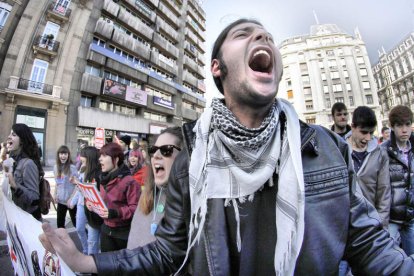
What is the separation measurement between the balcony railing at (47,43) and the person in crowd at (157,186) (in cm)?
2037

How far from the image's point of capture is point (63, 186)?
4461 mm

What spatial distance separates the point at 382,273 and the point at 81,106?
20.8 metres

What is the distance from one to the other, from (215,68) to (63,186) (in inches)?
179

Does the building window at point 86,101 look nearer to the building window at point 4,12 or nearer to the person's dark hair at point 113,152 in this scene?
the building window at point 4,12

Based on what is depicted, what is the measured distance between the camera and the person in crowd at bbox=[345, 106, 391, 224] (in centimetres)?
237

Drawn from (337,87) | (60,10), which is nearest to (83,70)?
(60,10)

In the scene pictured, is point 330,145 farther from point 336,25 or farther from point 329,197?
point 336,25

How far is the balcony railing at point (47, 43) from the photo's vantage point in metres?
17.1

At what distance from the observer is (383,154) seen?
2.49 metres

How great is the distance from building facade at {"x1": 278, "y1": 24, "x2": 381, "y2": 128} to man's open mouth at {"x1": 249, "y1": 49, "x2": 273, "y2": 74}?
154ft

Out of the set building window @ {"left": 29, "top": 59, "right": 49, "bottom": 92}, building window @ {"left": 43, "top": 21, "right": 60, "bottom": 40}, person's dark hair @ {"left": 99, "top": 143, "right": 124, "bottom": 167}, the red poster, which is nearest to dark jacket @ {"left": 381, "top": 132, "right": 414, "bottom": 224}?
the red poster

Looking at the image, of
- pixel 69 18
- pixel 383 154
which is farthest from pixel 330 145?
pixel 69 18

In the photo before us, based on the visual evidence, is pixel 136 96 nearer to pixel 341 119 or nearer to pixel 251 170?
pixel 341 119

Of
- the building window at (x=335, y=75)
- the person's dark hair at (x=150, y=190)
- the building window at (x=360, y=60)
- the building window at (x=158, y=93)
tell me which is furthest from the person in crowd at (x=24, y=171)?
the building window at (x=360, y=60)
